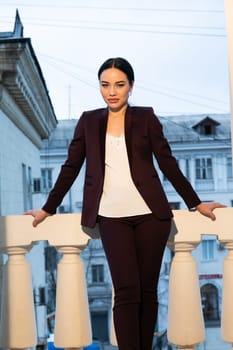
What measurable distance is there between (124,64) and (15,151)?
4157mm

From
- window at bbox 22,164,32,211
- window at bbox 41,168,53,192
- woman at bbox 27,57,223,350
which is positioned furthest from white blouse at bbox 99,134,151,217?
window at bbox 41,168,53,192

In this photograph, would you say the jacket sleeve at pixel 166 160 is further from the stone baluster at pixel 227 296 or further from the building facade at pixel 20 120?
the building facade at pixel 20 120

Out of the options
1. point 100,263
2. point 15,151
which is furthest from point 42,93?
point 100,263

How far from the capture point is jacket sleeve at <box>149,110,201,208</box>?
1.15m

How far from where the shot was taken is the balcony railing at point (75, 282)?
1.21 meters

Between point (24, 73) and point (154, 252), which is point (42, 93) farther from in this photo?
point (154, 252)

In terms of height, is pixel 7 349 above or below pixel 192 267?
below

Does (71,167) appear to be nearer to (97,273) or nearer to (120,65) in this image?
(120,65)

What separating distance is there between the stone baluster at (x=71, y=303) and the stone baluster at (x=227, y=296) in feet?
0.97

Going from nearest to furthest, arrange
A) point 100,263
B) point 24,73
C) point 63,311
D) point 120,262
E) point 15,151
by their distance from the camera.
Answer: point 120,262
point 63,311
point 24,73
point 15,151
point 100,263

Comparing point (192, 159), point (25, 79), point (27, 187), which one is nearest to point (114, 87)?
point (25, 79)

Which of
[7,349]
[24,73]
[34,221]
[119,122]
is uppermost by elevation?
[24,73]

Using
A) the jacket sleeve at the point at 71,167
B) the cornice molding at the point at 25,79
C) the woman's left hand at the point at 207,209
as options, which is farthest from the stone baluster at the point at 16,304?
the cornice molding at the point at 25,79

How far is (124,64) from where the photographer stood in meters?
1.16
